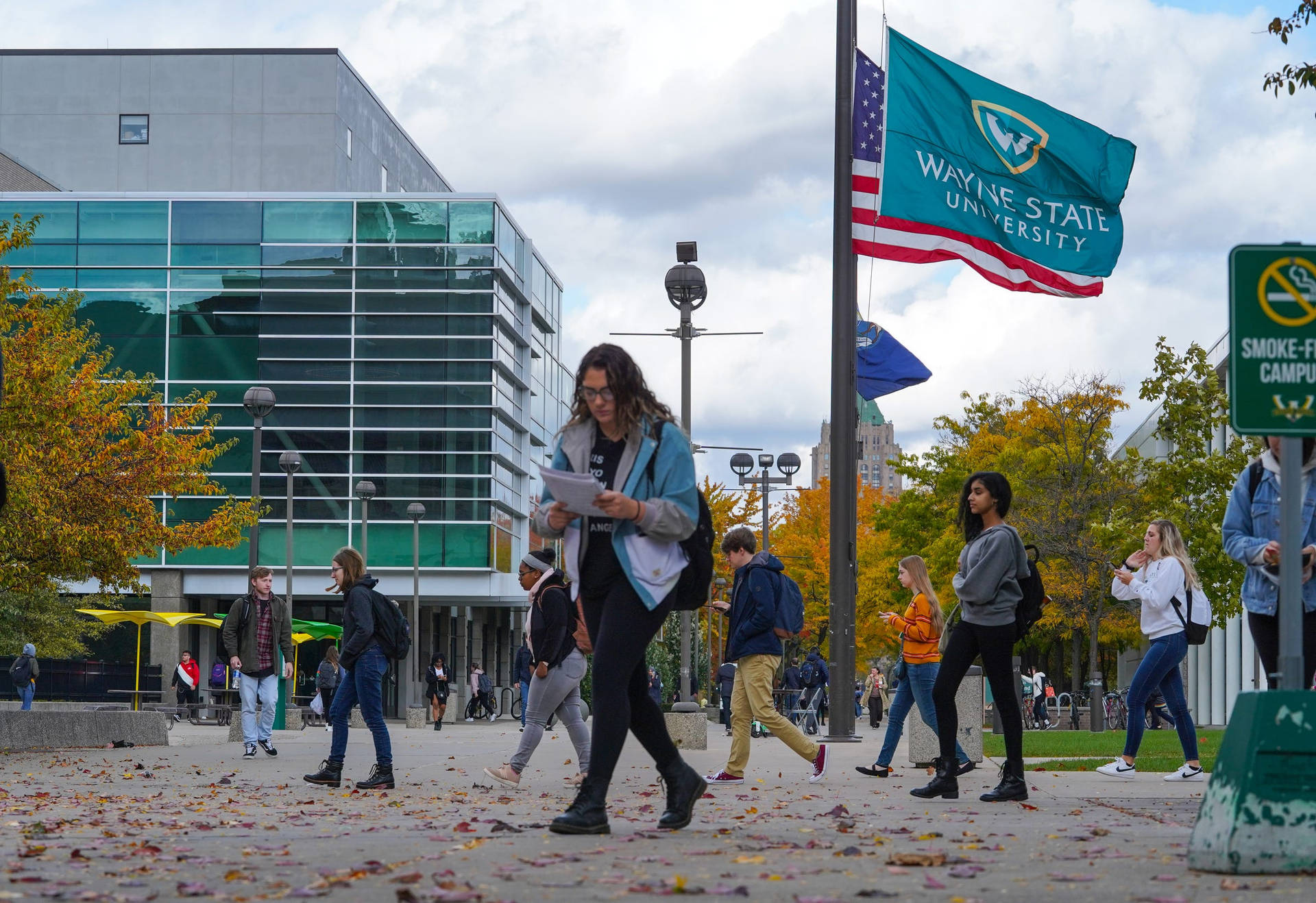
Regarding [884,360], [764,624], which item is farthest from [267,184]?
[764,624]

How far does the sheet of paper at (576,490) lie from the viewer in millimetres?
6340

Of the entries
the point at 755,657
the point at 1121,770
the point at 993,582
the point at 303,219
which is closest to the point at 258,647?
the point at 755,657

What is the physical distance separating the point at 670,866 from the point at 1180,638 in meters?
6.37

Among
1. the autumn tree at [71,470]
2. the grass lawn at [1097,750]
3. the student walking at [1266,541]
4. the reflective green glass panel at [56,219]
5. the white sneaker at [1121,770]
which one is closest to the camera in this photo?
the student walking at [1266,541]

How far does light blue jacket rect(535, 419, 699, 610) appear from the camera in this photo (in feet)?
21.3

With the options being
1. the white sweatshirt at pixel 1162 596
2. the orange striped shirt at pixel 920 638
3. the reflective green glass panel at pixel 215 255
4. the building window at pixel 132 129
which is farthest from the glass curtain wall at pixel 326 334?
the white sweatshirt at pixel 1162 596

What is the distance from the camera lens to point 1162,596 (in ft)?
36.1

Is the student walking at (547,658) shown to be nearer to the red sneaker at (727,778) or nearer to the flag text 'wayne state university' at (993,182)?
the red sneaker at (727,778)

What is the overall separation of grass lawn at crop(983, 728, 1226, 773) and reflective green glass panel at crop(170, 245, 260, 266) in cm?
3754

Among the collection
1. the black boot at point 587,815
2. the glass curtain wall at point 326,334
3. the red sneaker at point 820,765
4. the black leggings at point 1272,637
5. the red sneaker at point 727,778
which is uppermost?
the glass curtain wall at point 326,334

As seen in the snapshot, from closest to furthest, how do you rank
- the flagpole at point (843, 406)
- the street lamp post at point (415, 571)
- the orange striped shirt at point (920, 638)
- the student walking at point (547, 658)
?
the student walking at point (547, 658)
the orange striped shirt at point (920, 638)
the flagpole at point (843, 406)
the street lamp post at point (415, 571)

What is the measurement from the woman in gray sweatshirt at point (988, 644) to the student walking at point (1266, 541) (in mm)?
1645

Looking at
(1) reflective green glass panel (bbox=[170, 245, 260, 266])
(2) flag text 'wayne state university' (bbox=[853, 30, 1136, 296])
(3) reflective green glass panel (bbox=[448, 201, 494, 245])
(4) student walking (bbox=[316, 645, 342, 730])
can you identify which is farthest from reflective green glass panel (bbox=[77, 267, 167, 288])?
(2) flag text 'wayne state university' (bbox=[853, 30, 1136, 296])

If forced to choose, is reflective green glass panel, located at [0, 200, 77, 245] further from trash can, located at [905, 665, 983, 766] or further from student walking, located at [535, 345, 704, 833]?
student walking, located at [535, 345, 704, 833]
